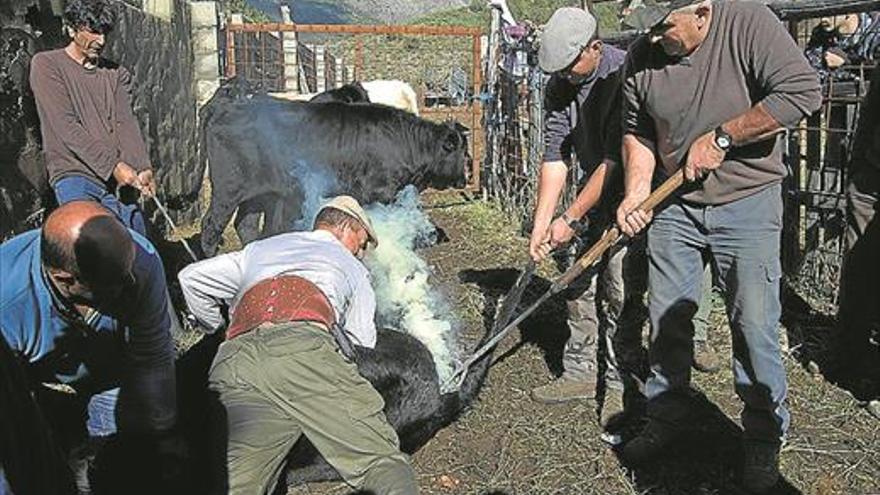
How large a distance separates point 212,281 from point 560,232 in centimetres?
180

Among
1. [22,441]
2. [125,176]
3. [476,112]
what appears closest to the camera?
[22,441]

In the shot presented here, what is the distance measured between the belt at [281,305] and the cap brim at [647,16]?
1.68m

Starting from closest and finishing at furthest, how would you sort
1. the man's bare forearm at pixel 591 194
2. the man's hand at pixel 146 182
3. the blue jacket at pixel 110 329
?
the blue jacket at pixel 110 329 → the man's bare forearm at pixel 591 194 → the man's hand at pixel 146 182

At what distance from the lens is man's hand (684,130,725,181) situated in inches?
145

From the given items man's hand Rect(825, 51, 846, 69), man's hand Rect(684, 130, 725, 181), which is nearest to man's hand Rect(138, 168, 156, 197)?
man's hand Rect(684, 130, 725, 181)

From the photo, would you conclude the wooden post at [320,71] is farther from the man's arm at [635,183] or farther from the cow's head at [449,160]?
the man's arm at [635,183]

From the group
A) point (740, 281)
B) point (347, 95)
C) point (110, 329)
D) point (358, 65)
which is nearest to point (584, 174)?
point (740, 281)

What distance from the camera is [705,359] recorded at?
5512mm

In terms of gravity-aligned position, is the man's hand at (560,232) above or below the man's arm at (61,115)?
below

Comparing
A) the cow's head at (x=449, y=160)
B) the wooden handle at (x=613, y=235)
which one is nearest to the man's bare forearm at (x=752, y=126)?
the wooden handle at (x=613, y=235)

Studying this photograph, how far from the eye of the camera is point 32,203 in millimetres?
5520

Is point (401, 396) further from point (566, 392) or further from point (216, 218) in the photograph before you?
point (216, 218)

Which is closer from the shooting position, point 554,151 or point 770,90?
point 770,90

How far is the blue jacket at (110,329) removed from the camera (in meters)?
3.02
